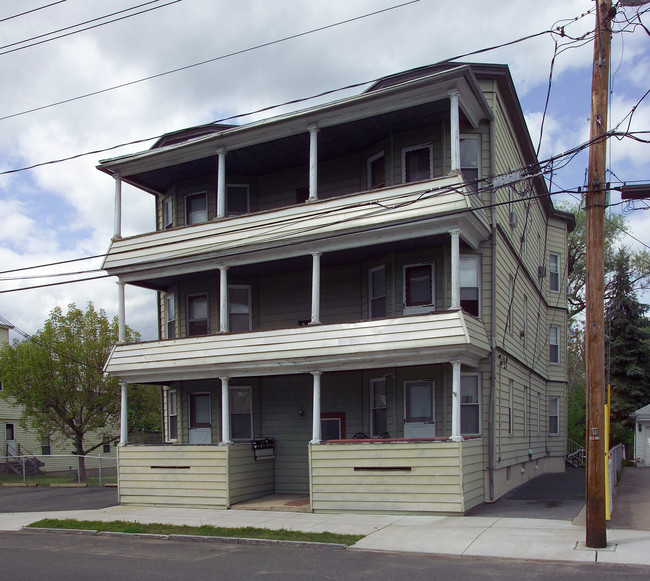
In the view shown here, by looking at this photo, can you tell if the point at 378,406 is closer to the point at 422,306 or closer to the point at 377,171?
the point at 422,306

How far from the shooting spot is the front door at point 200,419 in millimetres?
20438

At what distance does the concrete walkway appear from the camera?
35.1ft

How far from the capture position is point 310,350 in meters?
16.7

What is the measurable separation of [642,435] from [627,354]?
550 cm

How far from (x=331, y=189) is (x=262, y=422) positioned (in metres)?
6.87

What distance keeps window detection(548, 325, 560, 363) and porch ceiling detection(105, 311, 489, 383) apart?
12984 millimetres

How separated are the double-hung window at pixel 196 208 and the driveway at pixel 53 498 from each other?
28.1 feet

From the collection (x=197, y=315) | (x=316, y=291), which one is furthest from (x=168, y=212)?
(x=316, y=291)

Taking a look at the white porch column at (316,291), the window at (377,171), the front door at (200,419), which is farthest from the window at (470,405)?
the front door at (200,419)

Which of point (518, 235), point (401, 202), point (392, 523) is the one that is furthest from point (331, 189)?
point (392, 523)

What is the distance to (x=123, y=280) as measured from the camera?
20.3 meters

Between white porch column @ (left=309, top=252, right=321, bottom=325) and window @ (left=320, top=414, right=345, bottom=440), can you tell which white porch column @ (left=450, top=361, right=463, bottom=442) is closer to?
white porch column @ (left=309, top=252, right=321, bottom=325)

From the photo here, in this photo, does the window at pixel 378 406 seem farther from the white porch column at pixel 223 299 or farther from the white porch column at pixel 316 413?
the white porch column at pixel 223 299

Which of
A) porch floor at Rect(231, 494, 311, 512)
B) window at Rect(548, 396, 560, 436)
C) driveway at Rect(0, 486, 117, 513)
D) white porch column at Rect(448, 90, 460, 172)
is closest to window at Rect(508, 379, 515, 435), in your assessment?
porch floor at Rect(231, 494, 311, 512)
